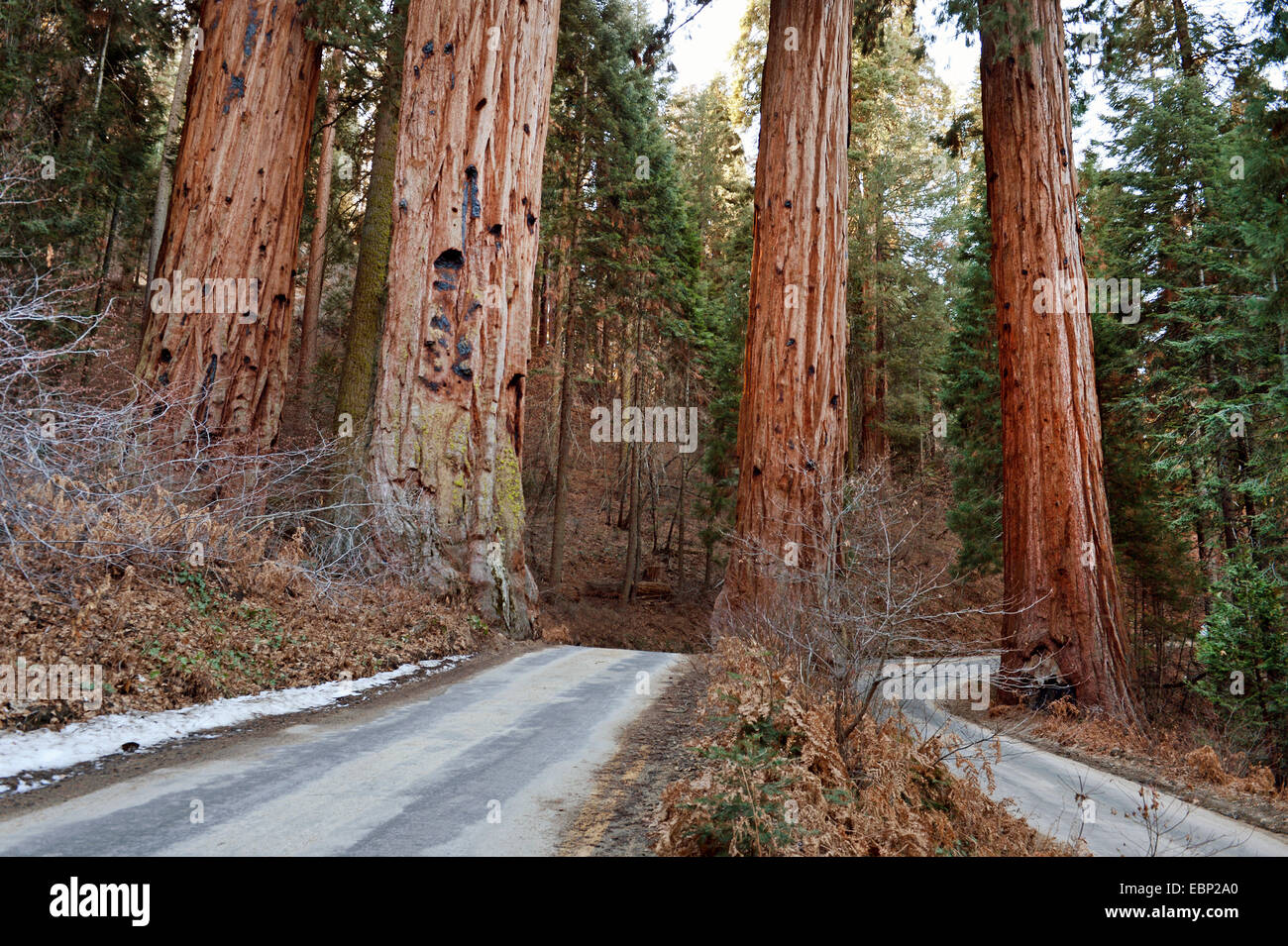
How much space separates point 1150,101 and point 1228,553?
1210 centimetres

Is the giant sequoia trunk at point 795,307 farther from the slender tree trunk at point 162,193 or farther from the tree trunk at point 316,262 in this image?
the slender tree trunk at point 162,193

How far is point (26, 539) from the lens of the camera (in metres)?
4.77

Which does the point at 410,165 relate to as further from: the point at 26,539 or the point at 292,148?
the point at 26,539

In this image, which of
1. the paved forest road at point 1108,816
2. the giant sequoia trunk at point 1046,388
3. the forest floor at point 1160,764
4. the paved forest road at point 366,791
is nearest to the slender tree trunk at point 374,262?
the paved forest road at point 366,791

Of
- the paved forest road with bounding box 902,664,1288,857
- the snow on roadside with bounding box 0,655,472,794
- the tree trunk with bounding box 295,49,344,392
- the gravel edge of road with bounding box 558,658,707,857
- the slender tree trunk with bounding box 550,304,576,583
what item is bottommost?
the paved forest road with bounding box 902,664,1288,857

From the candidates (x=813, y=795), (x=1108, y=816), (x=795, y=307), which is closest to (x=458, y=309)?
(x=795, y=307)

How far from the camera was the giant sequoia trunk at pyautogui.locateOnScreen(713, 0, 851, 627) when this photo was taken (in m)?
9.01

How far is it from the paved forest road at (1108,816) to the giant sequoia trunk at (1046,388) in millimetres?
2472

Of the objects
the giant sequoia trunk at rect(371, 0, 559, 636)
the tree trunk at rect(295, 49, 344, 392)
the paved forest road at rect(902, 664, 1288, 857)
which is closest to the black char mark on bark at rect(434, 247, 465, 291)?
the giant sequoia trunk at rect(371, 0, 559, 636)

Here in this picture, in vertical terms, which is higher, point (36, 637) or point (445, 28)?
point (445, 28)

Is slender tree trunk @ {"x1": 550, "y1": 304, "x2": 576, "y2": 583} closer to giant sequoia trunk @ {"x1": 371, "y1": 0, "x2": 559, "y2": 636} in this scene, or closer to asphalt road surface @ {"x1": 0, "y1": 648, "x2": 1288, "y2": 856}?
giant sequoia trunk @ {"x1": 371, "y1": 0, "x2": 559, "y2": 636}

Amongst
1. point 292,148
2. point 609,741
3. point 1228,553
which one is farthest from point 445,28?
point 1228,553

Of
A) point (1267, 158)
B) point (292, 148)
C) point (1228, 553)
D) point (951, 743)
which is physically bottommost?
point (951, 743)

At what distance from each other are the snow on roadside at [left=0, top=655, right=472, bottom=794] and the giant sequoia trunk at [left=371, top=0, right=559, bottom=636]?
3576 mm
